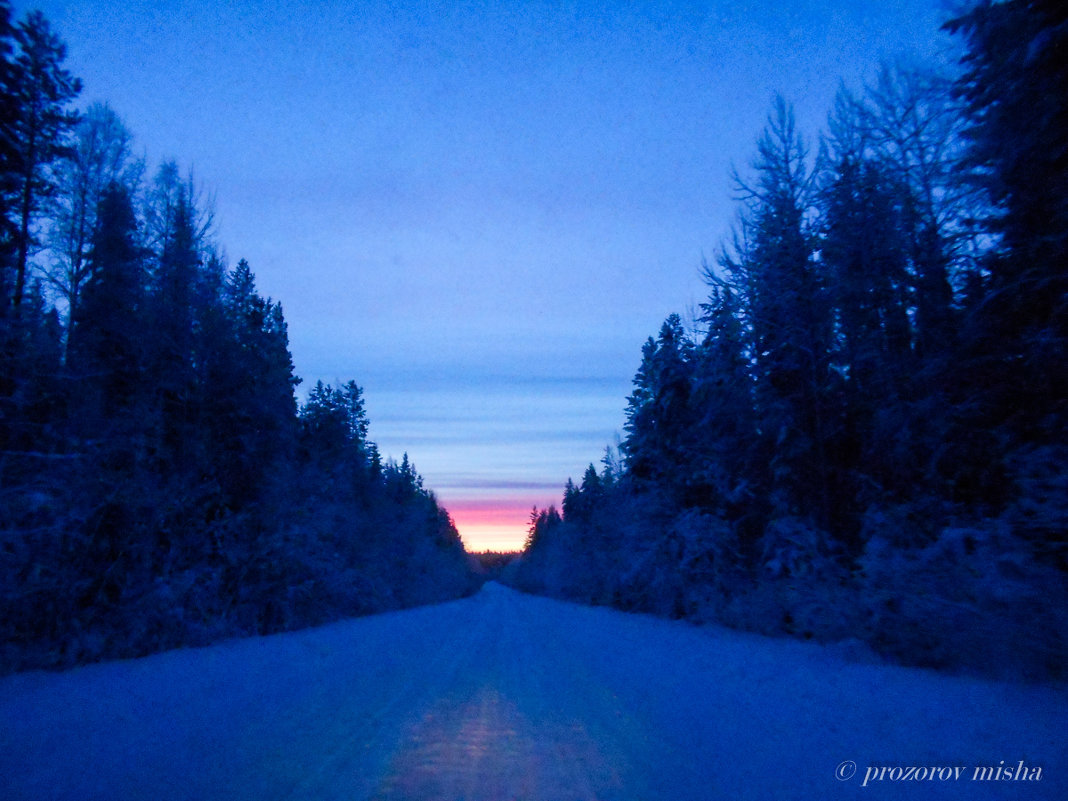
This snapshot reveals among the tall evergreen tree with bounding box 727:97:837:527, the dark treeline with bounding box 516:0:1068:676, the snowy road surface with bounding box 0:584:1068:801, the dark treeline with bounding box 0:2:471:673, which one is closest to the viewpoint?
the snowy road surface with bounding box 0:584:1068:801

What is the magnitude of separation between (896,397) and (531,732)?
13.4m

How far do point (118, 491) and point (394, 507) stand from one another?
130 ft

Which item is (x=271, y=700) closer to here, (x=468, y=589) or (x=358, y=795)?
(x=358, y=795)

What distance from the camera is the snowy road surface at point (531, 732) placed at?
570 centimetres

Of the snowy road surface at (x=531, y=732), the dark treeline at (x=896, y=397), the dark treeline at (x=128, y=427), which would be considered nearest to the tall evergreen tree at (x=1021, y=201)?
the dark treeline at (x=896, y=397)

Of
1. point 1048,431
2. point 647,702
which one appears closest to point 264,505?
point 647,702

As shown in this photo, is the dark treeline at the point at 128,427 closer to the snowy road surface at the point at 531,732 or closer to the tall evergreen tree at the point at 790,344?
the snowy road surface at the point at 531,732

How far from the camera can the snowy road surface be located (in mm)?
5703

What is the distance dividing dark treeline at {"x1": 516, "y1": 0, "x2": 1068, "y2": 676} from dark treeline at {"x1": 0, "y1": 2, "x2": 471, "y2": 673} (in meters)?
14.6

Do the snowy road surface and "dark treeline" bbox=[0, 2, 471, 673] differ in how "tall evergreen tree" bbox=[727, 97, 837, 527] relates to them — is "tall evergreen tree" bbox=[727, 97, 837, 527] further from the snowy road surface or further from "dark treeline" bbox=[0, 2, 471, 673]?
"dark treeline" bbox=[0, 2, 471, 673]

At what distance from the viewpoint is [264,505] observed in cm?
2514

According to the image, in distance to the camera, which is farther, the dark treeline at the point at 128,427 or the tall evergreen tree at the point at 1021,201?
the dark treeline at the point at 128,427

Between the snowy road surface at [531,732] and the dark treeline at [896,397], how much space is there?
1.29m

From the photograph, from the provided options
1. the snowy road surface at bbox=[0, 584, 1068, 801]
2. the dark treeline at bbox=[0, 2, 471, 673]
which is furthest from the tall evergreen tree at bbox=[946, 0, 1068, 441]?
the dark treeline at bbox=[0, 2, 471, 673]
